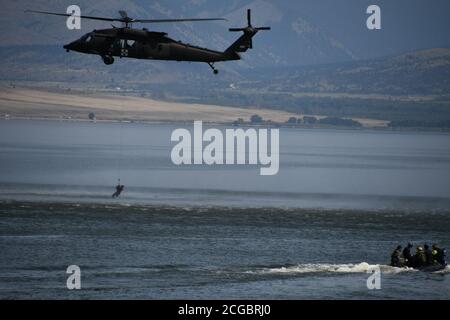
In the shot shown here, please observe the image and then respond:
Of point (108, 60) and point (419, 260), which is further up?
point (108, 60)

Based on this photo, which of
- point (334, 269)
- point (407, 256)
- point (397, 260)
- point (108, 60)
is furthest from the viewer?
point (397, 260)

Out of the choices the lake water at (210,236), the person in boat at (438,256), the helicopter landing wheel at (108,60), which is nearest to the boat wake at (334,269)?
the lake water at (210,236)

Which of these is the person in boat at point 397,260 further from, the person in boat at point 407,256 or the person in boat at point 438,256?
the person in boat at point 438,256

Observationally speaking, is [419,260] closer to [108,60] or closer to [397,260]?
[397,260]

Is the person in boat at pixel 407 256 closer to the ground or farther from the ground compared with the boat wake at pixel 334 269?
farther from the ground

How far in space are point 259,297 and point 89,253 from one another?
1897cm

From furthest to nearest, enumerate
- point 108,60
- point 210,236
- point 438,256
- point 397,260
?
point 210,236
point 438,256
point 397,260
point 108,60

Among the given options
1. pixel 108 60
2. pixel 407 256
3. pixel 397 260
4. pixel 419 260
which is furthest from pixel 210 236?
pixel 108 60

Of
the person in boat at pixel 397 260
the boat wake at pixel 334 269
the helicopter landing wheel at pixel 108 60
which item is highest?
the helicopter landing wheel at pixel 108 60

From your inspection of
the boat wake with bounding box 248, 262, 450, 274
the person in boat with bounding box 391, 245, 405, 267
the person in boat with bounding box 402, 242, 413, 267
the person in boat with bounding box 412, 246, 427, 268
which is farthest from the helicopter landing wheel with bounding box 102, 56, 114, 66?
the person in boat with bounding box 412, 246, 427, 268

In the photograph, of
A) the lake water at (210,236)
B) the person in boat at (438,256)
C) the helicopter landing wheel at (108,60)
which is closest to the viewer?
the lake water at (210,236)

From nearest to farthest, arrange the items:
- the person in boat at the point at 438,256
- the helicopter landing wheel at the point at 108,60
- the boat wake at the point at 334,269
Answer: the helicopter landing wheel at the point at 108,60 → the boat wake at the point at 334,269 → the person in boat at the point at 438,256

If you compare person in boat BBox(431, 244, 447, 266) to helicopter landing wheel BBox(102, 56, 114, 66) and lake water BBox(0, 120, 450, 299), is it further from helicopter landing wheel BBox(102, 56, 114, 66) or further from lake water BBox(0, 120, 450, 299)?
helicopter landing wheel BBox(102, 56, 114, 66)

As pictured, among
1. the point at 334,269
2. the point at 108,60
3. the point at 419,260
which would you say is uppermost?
the point at 108,60
